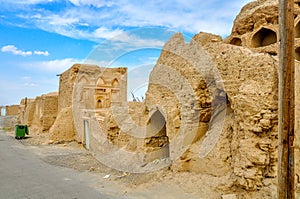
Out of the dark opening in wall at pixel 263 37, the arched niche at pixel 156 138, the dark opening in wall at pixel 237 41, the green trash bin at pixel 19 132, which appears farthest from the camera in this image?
the green trash bin at pixel 19 132

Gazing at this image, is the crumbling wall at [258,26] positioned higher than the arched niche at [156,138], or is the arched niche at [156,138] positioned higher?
the crumbling wall at [258,26]

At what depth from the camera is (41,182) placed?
30.5 ft

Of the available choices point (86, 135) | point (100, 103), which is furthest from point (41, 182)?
point (100, 103)

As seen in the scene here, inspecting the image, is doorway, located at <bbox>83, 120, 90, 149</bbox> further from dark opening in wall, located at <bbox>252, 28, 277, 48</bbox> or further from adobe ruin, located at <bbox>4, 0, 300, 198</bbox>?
dark opening in wall, located at <bbox>252, 28, 277, 48</bbox>

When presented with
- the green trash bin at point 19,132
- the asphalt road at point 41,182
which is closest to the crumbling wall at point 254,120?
the asphalt road at point 41,182

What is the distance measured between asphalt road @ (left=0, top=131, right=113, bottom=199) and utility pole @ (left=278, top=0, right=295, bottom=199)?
512 cm

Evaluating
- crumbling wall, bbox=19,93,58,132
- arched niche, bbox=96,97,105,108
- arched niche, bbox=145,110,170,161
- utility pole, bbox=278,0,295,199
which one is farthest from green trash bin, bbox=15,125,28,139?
utility pole, bbox=278,0,295,199

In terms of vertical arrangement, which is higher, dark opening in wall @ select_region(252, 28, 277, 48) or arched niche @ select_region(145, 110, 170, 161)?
dark opening in wall @ select_region(252, 28, 277, 48)

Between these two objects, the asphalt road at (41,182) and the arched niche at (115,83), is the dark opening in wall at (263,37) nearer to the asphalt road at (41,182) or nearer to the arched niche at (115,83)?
the arched niche at (115,83)

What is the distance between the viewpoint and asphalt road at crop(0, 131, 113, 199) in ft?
26.2

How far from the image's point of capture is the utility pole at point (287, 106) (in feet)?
14.6

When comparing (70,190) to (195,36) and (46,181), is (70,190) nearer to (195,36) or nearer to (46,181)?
(46,181)

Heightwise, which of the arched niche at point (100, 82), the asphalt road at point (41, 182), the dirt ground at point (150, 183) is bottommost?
the asphalt road at point (41, 182)

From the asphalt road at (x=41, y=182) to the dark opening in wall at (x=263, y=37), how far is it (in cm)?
1410
